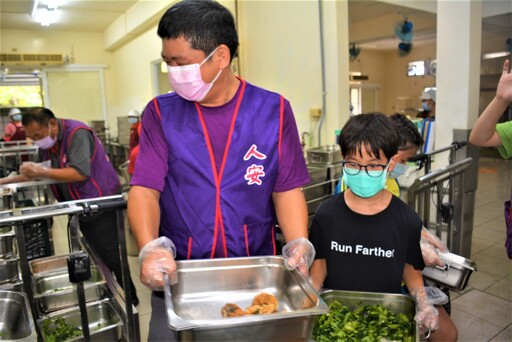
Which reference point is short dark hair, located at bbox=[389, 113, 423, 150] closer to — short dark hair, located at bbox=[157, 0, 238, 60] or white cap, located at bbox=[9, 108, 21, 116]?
short dark hair, located at bbox=[157, 0, 238, 60]

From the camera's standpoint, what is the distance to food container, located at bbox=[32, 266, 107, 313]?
6.35 feet

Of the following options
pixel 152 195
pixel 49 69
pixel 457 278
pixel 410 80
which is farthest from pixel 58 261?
pixel 410 80

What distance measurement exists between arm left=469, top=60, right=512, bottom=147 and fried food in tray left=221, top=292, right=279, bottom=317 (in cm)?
133

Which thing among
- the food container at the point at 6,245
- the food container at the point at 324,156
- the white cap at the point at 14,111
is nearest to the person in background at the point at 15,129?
the white cap at the point at 14,111

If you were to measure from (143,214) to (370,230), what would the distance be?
76 cm

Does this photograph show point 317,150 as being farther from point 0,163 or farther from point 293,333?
point 0,163

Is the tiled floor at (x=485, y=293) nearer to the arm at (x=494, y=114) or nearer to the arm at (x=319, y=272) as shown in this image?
the arm at (x=494, y=114)

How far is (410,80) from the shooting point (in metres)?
12.1

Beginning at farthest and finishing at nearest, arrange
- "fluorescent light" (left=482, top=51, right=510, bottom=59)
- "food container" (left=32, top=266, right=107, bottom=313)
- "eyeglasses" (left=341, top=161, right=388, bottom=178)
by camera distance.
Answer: "fluorescent light" (left=482, top=51, right=510, bottom=59)
"food container" (left=32, top=266, right=107, bottom=313)
"eyeglasses" (left=341, top=161, right=388, bottom=178)

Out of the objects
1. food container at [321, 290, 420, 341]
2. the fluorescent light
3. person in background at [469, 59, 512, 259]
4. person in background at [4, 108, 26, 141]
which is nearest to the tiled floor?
person in background at [469, 59, 512, 259]

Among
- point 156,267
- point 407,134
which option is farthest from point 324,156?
point 156,267

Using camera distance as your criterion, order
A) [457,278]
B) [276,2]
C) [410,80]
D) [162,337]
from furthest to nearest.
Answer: [410,80] < [276,2] < [457,278] < [162,337]

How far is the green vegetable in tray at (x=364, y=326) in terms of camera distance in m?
1.14

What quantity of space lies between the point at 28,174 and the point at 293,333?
246 centimetres
